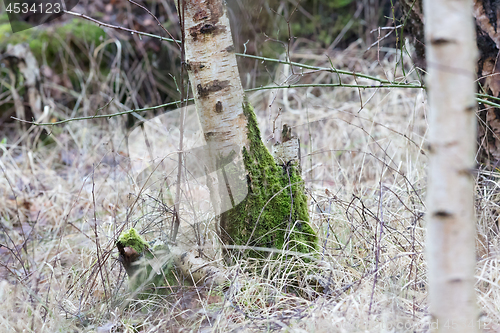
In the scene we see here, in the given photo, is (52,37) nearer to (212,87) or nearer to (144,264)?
(212,87)

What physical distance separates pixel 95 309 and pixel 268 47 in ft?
11.7

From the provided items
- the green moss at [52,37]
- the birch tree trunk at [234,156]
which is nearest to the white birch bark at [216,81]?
the birch tree trunk at [234,156]

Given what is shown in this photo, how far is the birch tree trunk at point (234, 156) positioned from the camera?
132 cm

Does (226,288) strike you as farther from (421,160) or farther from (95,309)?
(421,160)

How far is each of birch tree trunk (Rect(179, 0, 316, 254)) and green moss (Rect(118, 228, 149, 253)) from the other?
31cm

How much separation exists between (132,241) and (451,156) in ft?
3.46

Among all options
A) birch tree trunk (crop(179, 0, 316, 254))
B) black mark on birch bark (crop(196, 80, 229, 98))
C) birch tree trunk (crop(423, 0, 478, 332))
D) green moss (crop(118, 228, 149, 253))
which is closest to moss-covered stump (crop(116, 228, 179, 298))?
green moss (crop(118, 228, 149, 253))

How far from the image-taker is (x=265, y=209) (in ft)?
4.68

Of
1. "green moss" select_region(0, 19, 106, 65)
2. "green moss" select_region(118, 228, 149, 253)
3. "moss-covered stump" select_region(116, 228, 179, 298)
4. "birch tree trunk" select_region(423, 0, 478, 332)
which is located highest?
"green moss" select_region(0, 19, 106, 65)

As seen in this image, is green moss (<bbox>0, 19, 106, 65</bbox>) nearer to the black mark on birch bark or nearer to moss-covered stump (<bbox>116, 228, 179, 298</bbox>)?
the black mark on birch bark

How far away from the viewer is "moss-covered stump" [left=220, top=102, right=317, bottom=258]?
1.40 meters

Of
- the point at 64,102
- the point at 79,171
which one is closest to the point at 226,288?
the point at 79,171

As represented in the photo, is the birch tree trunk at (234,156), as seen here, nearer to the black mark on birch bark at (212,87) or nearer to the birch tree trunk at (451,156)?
the black mark on birch bark at (212,87)

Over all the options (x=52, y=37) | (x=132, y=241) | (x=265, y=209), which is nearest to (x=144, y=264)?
(x=132, y=241)
